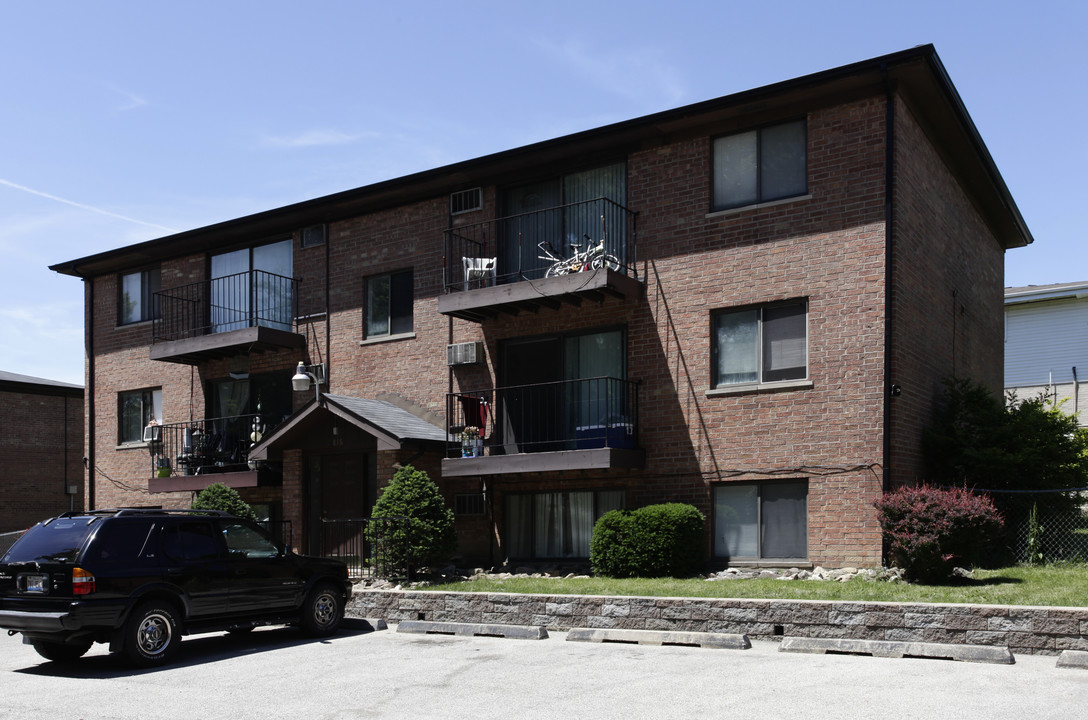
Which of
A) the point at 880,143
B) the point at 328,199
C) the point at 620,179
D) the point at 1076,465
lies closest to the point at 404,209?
the point at 328,199

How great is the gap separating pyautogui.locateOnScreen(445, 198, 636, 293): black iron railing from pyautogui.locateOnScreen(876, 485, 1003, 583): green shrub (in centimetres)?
637

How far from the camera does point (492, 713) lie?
8.34 metres

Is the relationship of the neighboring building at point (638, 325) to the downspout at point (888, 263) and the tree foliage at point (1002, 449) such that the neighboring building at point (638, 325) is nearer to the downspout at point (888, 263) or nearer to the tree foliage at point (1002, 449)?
the downspout at point (888, 263)

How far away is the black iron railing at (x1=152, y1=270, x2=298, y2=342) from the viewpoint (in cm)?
2241

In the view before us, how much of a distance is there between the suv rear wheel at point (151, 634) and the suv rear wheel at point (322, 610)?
6.53ft

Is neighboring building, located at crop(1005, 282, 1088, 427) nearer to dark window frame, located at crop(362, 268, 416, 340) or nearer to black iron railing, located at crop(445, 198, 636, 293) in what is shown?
black iron railing, located at crop(445, 198, 636, 293)

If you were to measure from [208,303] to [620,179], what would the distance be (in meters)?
10.8

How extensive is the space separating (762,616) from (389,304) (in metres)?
11.4

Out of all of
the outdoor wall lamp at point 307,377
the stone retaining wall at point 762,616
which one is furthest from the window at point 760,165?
the outdoor wall lamp at point 307,377

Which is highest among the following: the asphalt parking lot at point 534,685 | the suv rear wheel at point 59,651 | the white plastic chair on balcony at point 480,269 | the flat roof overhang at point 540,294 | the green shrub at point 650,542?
the white plastic chair on balcony at point 480,269

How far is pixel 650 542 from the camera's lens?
15.2 meters

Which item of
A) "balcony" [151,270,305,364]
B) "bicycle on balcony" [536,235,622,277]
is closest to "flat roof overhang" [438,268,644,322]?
"bicycle on balcony" [536,235,622,277]

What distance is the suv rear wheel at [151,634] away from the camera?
11.0 meters

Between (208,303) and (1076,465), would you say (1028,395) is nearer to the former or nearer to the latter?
(1076,465)
